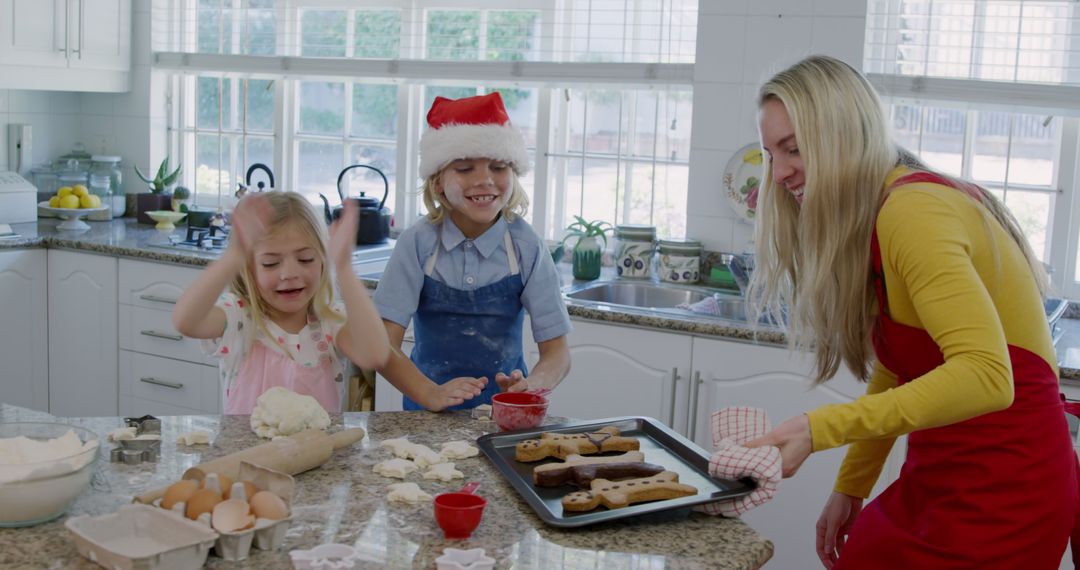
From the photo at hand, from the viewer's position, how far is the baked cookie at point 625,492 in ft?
4.75

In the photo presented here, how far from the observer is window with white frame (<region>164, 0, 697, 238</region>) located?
3.56 metres

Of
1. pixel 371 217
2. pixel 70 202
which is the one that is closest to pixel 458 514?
pixel 371 217

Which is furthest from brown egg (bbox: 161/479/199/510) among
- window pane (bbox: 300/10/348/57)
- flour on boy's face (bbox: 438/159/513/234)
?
window pane (bbox: 300/10/348/57)

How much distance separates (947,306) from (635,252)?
6.80 feet

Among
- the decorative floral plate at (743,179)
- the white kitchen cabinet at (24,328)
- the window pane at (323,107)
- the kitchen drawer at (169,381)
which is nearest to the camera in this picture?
the decorative floral plate at (743,179)

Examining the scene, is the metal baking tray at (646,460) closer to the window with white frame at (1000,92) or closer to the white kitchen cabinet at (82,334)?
the window with white frame at (1000,92)

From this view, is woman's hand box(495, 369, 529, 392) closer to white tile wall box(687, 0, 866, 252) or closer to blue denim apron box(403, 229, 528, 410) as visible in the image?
blue denim apron box(403, 229, 528, 410)

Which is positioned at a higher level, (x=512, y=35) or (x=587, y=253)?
(x=512, y=35)

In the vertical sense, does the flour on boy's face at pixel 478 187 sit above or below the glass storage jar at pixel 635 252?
above

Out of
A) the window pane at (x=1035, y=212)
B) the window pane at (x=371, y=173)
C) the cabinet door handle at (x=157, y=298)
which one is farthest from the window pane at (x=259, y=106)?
the window pane at (x=1035, y=212)

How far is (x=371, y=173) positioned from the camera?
163 inches

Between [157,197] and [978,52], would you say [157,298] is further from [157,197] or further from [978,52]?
[978,52]

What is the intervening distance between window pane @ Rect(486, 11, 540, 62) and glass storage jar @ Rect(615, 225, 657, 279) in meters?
0.69

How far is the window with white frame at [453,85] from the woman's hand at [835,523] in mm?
1852
